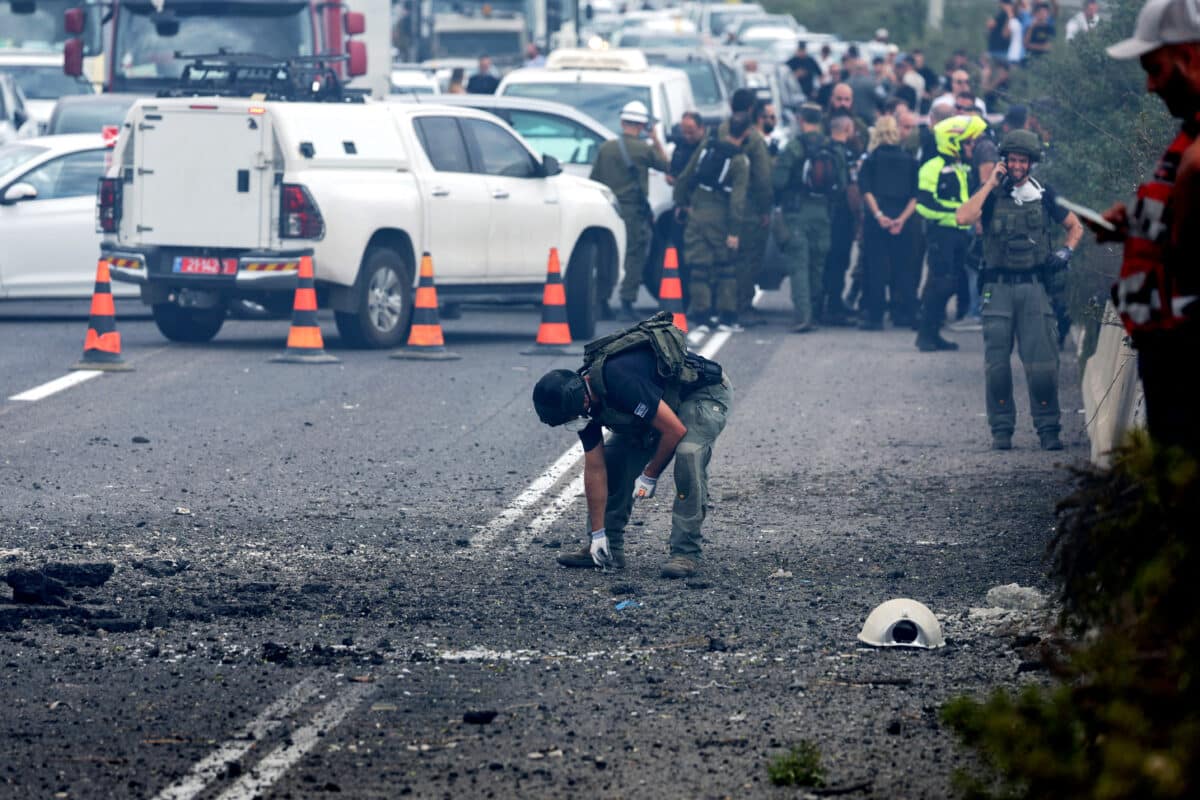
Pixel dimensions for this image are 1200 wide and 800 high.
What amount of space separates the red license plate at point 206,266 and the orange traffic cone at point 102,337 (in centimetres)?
92

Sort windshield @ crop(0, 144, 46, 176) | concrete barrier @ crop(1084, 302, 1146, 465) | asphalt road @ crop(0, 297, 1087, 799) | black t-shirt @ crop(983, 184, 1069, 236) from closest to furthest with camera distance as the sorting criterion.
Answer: asphalt road @ crop(0, 297, 1087, 799) < concrete barrier @ crop(1084, 302, 1146, 465) < black t-shirt @ crop(983, 184, 1069, 236) < windshield @ crop(0, 144, 46, 176)

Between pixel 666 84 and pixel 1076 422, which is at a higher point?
pixel 666 84

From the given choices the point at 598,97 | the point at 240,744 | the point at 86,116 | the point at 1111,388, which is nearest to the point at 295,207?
the point at 598,97

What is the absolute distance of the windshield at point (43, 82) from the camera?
103ft

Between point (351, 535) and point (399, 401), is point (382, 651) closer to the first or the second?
point (351, 535)

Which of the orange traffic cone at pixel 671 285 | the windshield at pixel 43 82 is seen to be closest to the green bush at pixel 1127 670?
the orange traffic cone at pixel 671 285

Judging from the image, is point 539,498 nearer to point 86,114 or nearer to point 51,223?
point 51,223

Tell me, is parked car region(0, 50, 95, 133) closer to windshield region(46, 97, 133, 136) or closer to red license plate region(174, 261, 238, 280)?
windshield region(46, 97, 133, 136)

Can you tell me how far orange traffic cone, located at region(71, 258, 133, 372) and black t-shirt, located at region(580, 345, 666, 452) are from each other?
774 cm

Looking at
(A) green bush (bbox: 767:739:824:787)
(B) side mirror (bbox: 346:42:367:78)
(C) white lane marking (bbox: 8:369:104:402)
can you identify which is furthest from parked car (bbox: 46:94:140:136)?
(A) green bush (bbox: 767:739:824:787)

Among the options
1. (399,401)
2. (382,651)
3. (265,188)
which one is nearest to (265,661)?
(382,651)

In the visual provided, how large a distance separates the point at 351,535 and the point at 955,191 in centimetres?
818

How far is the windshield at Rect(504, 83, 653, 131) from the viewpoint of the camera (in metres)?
21.6

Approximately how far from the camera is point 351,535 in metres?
Answer: 9.23
